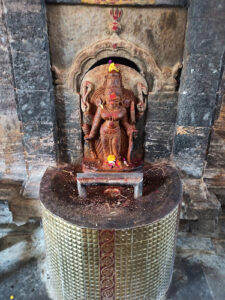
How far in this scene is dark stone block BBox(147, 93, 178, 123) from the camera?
3289 mm

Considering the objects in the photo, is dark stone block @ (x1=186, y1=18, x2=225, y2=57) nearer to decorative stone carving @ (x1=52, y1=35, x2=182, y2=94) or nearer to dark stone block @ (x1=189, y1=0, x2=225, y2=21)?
dark stone block @ (x1=189, y1=0, x2=225, y2=21)

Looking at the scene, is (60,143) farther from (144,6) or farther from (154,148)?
(144,6)

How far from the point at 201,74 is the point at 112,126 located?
4.21 ft

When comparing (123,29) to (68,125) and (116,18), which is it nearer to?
(116,18)

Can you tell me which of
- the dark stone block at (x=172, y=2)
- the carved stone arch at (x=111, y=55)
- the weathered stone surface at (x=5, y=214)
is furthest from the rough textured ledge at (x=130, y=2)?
the weathered stone surface at (x=5, y=214)

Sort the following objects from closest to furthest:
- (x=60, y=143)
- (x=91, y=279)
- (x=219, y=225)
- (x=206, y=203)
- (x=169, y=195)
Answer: (x=91, y=279) < (x=169, y=195) < (x=206, y=203) < (x=60, y=143) < (x=219, y=225)

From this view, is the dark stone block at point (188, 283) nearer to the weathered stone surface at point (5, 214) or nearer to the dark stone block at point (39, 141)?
the dark stone block at point (39, 141)

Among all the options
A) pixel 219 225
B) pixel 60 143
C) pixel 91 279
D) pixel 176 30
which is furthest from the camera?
pixel 219 225

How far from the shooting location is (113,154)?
3.23 m

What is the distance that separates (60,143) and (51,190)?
2.85 feet

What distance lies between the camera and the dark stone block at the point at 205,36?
2766 millimetres

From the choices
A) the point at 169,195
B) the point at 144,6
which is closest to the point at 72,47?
the point at 144,6

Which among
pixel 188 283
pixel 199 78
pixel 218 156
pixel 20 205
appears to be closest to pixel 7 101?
pixel 20 205

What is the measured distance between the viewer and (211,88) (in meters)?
3.04
